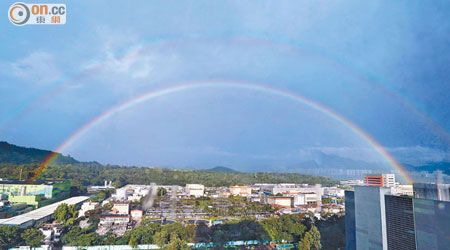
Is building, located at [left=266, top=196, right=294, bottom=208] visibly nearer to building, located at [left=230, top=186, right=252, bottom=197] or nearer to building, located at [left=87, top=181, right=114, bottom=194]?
building, located at [left=230, top=186, right=252, bottom=197]

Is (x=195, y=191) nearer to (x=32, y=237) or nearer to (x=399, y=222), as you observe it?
(x=32, y=237)

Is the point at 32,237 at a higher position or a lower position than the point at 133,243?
higher

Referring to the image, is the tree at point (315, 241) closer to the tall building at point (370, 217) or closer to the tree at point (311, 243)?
the tree at point (311, 243)

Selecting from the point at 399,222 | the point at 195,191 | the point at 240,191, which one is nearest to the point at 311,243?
the point at 399,222

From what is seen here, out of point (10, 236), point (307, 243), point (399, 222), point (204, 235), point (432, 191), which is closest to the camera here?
point (432, 191)

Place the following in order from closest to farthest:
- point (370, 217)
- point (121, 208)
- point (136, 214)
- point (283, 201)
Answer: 1. point (370, 217)
2. point (121, 208)
3. point (136, 214)
4. point (283, 201)

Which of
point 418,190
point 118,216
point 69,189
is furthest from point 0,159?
point 418,190

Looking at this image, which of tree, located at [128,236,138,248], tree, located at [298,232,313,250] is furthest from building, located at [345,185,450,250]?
tree, located at [128,236,138,248]

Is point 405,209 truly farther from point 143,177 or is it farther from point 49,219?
point 143,177
